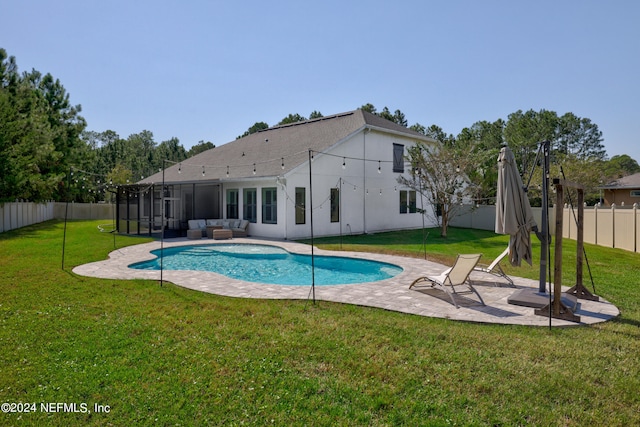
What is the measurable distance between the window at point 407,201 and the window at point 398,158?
140cm

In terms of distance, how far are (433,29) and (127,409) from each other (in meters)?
13.6

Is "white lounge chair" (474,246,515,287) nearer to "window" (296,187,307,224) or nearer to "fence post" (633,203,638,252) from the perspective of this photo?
"fence post" (633,203,638,252)

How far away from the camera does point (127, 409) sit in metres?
3.22

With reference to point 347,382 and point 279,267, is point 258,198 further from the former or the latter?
point 347,382

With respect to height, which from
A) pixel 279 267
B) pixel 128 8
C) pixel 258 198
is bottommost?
pixel 279 267

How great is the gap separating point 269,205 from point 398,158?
8.55 m

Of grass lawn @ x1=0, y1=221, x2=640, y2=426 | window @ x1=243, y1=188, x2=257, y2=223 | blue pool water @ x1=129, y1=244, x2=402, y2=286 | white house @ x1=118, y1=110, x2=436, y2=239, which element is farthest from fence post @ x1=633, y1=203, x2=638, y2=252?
window @ x1=243, y1=188, x2=257, y2=223

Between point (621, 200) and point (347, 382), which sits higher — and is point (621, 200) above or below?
above

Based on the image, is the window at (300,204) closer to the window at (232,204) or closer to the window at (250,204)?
the window at (250,204)

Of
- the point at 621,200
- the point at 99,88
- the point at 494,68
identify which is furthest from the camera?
the point at 621,200

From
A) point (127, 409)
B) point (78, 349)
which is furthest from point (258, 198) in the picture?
point (127, 409)

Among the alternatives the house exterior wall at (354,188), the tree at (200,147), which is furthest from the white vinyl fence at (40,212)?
the tree at (200,147)

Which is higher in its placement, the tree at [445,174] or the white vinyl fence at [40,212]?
the tree at [445,174]

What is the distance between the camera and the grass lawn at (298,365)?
10.6 feet
